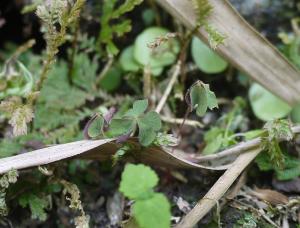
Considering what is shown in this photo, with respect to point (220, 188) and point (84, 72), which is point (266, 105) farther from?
point (84, 72)

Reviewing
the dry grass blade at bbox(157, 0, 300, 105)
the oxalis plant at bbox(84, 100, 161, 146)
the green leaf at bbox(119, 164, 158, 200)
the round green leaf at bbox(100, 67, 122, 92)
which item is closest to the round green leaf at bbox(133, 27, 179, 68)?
the round green leaf at bbox(100, 67, 122, 92)

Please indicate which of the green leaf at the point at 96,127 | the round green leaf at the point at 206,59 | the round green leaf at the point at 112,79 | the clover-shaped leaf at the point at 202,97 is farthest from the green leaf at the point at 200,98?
the round green leaf at the point at 112,79

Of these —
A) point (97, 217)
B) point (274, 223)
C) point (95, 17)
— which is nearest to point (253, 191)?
point (274, 223)

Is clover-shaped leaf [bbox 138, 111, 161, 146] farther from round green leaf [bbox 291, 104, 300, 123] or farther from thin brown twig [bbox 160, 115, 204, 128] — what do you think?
round green leaf [bbox 291, 104, 300, 123]

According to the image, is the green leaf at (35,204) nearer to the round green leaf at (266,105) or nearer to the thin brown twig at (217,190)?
the thin brown twig at (217,190)

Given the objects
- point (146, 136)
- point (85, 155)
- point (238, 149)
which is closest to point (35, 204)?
point (85, 155)
